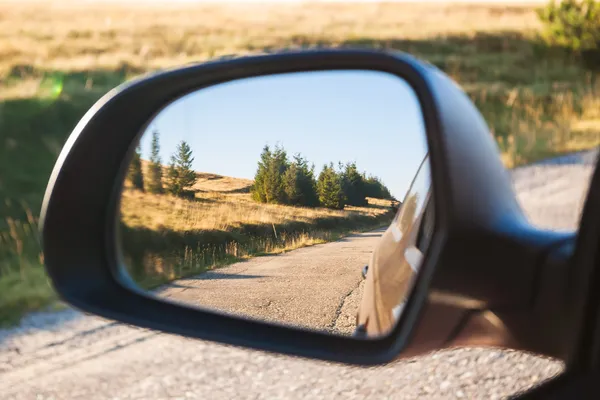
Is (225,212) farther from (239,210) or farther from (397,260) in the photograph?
(397,260)

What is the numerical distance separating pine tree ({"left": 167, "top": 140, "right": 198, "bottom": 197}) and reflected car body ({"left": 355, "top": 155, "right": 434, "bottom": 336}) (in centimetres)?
49

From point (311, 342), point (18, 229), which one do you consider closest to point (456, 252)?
point (311, 342)

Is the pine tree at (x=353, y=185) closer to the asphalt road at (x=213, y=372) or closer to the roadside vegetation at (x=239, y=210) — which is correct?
the roadside vegetation at (x=239, y=210)

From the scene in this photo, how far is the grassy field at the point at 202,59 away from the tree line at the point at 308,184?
1.20 m

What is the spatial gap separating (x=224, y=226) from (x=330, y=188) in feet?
1.14

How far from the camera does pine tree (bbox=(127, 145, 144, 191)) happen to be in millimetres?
1942

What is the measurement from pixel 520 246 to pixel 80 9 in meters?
44.9

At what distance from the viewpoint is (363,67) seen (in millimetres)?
1588

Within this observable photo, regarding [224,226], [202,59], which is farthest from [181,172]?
[202,59]

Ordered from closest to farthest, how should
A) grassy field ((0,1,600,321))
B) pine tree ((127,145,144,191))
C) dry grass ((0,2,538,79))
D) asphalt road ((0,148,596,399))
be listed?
pine tree ((127,145,144,191)) → asphalt road ((0,148,596,399)) → grassy field ((0,1,600,321)) → dry grass ((0,2,538,79))

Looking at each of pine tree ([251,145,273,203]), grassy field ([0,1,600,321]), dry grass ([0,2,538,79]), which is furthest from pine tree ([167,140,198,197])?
dry grass ([0,2,538,79])

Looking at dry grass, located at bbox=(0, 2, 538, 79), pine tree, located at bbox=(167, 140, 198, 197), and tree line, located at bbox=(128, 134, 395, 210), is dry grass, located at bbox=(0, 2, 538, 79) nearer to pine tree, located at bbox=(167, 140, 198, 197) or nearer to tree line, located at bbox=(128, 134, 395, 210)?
pine tree, located at bbox=(167, 140, 198, 197)

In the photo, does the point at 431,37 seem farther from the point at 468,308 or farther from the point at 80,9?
the point at 468,308

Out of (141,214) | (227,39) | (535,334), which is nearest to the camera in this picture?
(535,334)
